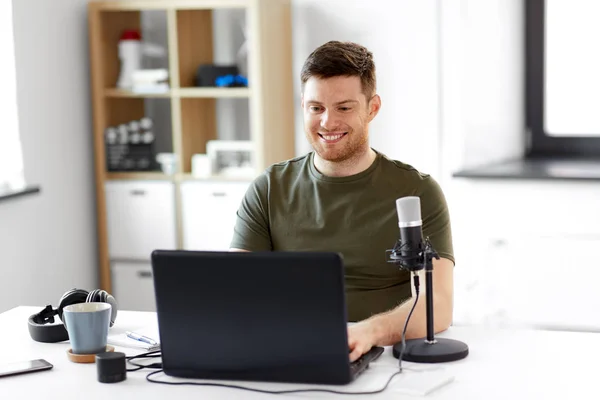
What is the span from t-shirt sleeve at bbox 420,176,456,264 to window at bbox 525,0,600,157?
2197 millimetres

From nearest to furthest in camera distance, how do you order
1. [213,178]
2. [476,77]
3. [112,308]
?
[112,308] → [476,77] → [213,178]

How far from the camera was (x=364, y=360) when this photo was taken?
181 cm

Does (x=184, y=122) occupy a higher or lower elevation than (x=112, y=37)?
lower

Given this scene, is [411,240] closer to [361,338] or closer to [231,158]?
[361,338]

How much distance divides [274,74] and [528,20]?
1.25m

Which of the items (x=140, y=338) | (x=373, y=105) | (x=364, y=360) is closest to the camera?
(x=364, y=360)

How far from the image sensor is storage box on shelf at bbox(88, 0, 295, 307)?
4.02 meters

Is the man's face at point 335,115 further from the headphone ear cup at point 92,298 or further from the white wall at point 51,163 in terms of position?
the white wall at point 51,163

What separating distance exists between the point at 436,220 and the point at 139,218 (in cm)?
228

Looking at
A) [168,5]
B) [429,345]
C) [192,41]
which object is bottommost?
[429,345]

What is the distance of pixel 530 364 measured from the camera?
1.81 m

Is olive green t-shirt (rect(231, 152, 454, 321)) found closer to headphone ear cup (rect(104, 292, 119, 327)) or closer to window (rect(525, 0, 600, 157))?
headphone ear cup (rect(104, 292, 119, 327))

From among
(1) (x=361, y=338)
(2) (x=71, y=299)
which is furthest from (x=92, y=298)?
(1) (x=361, y=338)

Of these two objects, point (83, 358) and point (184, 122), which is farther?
point (184, 122)
